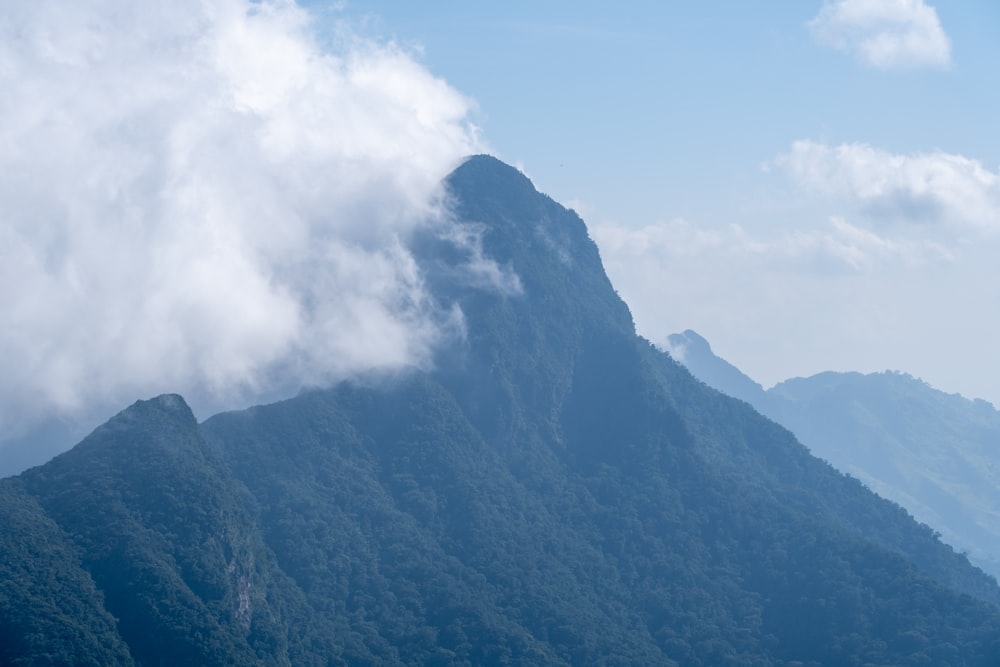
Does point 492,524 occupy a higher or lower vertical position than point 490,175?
lower

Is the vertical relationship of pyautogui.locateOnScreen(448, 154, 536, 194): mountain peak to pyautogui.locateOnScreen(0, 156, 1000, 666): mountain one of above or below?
above

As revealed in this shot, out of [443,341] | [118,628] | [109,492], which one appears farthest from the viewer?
[443,341]

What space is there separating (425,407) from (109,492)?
43.2 m

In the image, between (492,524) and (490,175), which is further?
(490,175)

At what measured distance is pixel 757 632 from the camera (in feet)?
413

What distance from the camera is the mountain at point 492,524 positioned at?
105 meters

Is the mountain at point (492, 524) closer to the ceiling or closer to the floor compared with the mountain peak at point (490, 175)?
closer to the floor

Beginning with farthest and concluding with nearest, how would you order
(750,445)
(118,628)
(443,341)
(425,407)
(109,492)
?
1. (750,445)
2. (443,341)
3. (425,407)
4. (109,492)
5. (118,628)

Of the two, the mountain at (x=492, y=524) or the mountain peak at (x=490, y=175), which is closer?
the mountain at (x=492, y=524)

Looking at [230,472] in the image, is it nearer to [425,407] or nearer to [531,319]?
[425,407]

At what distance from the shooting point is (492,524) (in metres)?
134

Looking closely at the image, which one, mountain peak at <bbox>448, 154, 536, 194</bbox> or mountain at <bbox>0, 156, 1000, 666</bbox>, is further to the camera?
mountain peak at <bbox>448, 154, 536, 194</bbox>

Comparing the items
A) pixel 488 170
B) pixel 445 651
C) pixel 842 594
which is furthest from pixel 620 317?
pixel 445 651

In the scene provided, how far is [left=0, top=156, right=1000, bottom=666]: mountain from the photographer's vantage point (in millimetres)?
105250
